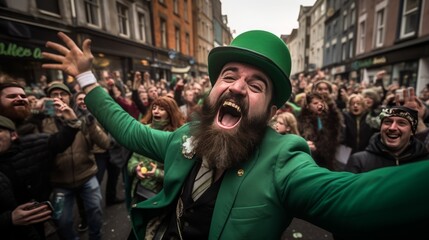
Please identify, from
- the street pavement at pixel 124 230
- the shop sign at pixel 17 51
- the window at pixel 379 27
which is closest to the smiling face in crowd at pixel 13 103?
the street pavement at pixel 124 230

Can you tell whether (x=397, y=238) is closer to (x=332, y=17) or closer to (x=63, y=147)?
(x=63, y=147)

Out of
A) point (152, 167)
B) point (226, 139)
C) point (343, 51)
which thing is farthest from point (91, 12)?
point (343, 51)

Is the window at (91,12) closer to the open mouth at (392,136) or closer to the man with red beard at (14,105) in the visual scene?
the man with red beard at (14,105)

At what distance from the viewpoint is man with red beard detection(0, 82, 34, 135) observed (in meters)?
2.11

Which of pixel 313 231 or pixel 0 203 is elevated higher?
pixel 0 203

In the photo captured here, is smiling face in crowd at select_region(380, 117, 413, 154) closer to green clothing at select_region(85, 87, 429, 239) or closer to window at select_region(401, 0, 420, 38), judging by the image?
green clothing at select_region(85, 87, 429, 239)

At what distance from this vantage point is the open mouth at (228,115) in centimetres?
131

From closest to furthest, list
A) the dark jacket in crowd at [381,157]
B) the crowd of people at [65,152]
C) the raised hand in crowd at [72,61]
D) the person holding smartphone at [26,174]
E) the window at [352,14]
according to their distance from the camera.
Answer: the raised hand in crowd at [72,61], the person holding smartphone at [26,174], the crowd of people at [65,152], the dark jacket in crowd at [381,157], the window at [352,14]

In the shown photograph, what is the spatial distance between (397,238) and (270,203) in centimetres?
46

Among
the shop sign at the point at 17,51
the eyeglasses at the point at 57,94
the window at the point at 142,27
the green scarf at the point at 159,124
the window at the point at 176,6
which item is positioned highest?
A: the window at the point at 176,6

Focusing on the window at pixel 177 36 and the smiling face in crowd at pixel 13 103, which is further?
the window at pixel 177 36

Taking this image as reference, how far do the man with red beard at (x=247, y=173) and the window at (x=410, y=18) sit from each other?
12401 millimetres

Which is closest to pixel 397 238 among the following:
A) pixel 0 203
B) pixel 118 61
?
pixel 0 203

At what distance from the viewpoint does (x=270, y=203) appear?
998mm
